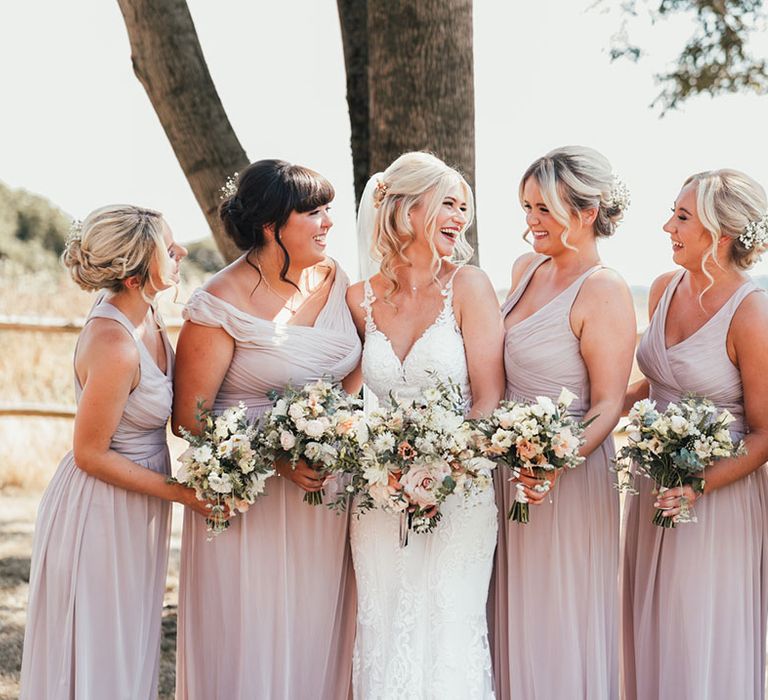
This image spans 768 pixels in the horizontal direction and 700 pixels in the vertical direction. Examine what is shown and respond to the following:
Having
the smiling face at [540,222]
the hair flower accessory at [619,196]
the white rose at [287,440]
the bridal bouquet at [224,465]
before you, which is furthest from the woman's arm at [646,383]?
the bridal bouquet at [224,465]

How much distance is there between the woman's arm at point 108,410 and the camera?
4734 millimetres

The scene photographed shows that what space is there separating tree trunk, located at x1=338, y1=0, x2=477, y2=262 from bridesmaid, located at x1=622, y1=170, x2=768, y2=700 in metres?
1.75

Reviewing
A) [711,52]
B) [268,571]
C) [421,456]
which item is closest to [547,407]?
[421,456]

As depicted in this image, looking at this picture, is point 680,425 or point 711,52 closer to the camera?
point 680,425

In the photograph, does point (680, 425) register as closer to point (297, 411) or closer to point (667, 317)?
point (667, 317)

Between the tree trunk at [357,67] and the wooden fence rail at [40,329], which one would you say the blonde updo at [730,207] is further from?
the wooden fence rail at [40,329]

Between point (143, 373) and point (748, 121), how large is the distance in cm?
2065

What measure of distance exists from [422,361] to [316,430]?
2.12 feet

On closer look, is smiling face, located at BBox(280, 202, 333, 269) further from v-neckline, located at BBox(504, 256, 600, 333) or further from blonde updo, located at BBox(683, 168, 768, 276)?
blonde updo, located at BBox(683, 168, 768, 276)

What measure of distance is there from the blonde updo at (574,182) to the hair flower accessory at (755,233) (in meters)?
0.60

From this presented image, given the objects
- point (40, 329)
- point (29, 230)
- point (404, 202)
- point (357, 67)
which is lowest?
point (404, 202)

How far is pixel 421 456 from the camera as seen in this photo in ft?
14.8

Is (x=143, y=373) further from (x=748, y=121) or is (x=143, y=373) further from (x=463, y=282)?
(x=748, y=121)

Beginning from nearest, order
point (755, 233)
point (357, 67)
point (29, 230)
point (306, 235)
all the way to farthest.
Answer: point (755, 233)
point (306, 235)
point (357, 67)
point (29, 230)
